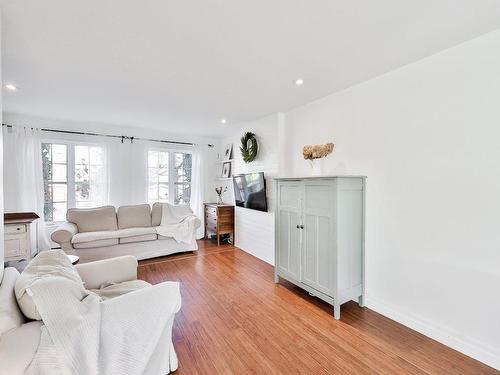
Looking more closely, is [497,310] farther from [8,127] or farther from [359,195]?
[8,127]

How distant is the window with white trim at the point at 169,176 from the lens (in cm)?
512

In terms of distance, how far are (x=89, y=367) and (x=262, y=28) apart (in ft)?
7.26

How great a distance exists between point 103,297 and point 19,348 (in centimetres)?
79

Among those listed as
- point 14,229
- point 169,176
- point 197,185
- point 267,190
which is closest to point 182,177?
point 169,176

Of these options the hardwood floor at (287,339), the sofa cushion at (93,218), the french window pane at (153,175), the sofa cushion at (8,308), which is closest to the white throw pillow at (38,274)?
the sofa cushion at (8,308)

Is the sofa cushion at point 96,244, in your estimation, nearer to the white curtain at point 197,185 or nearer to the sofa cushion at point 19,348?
the white curtain at point 197,185

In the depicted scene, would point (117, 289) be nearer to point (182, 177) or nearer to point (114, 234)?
point (114, 234)

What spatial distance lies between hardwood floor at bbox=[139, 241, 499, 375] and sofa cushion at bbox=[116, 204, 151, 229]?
6.02 feet

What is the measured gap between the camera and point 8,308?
1162mm

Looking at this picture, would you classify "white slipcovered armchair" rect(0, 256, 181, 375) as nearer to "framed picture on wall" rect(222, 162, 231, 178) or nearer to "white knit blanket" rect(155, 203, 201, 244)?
"white knit blanket" rect(155, 203, 201, 244)

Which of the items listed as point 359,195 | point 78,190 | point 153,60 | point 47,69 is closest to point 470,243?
point 359,195

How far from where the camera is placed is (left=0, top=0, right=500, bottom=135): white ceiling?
1.51 metres

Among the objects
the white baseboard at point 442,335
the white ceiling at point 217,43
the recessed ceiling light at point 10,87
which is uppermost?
the recessed ceiling light at point 10,87

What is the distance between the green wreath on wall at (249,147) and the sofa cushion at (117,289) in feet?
8.96
